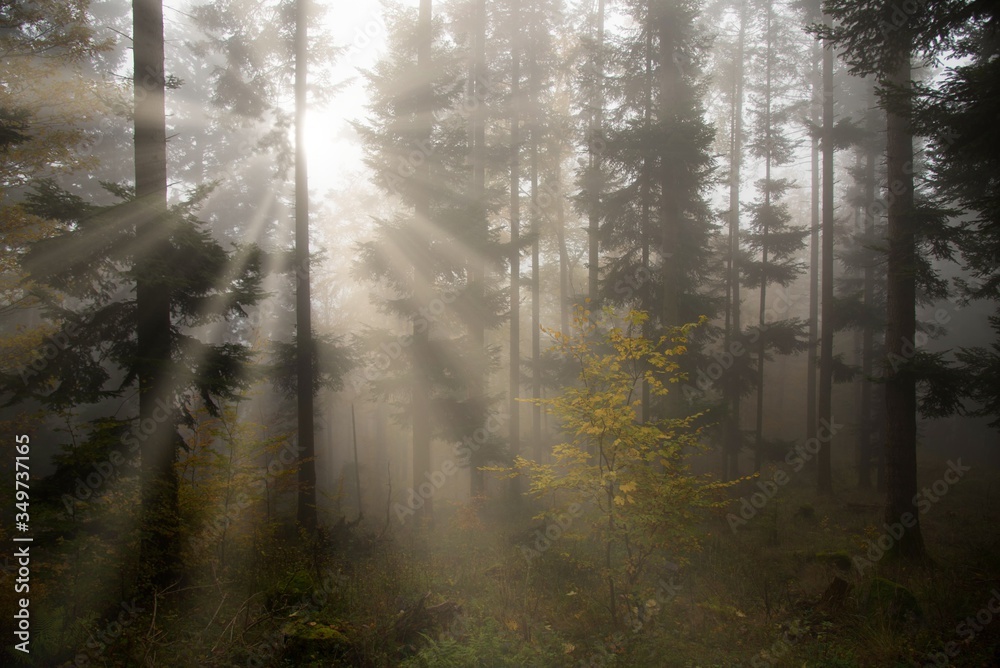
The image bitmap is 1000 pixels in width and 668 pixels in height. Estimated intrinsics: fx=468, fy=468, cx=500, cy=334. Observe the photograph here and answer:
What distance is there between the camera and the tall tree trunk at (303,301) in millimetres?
11836

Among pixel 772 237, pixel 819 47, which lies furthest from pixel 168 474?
pixel 819 47

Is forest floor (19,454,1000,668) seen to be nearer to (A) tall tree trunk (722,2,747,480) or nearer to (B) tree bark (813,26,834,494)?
(B) tree bark (813,26,834,494)

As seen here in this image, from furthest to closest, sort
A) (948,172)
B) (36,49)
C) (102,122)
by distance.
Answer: (102,122) < (948,172) < (36,49)

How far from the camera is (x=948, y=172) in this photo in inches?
434

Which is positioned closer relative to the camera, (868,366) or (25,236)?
(25,236)

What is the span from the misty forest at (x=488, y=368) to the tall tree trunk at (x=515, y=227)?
0.16m

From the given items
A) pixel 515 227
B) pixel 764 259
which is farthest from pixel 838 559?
pixel 515 227

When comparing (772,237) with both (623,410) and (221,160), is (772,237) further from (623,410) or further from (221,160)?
(221,160)

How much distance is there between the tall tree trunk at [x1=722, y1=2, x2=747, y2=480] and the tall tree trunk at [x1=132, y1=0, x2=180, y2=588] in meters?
18.1

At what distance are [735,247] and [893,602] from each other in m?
17.4

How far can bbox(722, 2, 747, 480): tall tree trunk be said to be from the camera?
19656mm

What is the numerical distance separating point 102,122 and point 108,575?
23.8 m

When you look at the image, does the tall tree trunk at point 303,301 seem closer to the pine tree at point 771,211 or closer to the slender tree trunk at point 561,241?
the slender tree trunk at point 561,241

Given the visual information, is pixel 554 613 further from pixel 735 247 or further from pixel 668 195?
pixel 735 247
